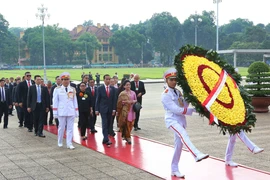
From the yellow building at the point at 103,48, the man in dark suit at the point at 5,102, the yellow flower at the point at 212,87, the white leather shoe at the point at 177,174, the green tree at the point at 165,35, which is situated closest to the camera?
the yellow flower at the point at 212,87

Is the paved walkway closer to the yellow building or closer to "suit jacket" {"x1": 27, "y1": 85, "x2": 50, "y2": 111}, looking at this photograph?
"suit jacket" {"x1": 27, "y1": 85, "x2": 50, "y2": 111}

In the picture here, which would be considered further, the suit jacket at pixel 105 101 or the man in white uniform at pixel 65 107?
the suit jacket at pixel 105 101

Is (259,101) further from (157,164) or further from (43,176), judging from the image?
(43,176)

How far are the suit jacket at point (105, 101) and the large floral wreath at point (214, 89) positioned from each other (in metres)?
3.81

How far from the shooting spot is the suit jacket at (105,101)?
957 centimetres

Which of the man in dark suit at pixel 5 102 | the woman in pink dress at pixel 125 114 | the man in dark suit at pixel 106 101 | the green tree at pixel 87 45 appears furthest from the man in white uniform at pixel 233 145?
the green tree at pixel 87 45

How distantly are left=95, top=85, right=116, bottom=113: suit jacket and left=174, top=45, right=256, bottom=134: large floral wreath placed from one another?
150 inches

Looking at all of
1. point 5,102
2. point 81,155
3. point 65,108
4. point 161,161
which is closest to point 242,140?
point 161,161

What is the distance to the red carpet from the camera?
6281 mm

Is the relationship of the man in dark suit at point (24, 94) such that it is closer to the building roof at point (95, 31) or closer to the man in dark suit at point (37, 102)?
the man in dark suit at point (37, 102)

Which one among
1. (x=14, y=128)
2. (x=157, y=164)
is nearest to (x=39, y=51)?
(x=14, y=128)

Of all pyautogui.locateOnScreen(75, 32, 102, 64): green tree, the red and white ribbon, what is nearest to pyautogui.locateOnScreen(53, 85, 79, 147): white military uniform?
the red and white ribbon

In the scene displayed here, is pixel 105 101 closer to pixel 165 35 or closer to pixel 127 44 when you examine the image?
pixel 127 44

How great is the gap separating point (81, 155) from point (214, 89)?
3.64m
